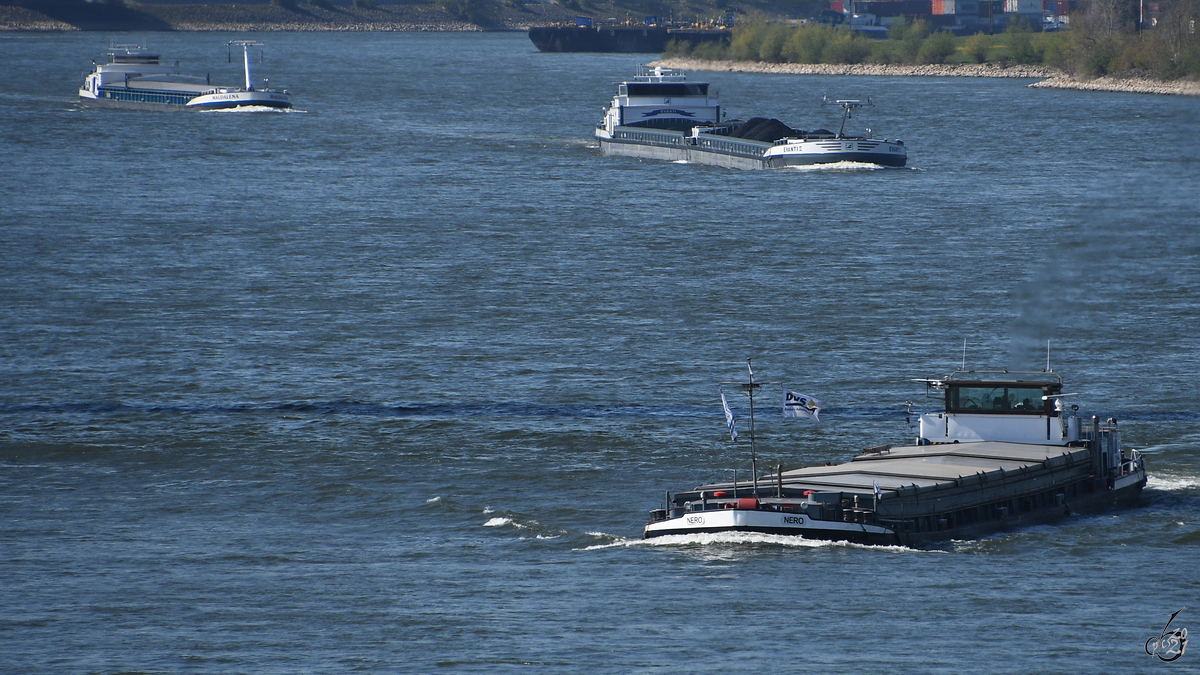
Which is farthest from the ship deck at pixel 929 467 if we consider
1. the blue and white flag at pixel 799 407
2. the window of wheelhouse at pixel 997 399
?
the blue and white flag at pixel 799 407

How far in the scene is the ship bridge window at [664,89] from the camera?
15012 centimetres

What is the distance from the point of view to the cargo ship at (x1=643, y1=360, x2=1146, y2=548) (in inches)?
1433

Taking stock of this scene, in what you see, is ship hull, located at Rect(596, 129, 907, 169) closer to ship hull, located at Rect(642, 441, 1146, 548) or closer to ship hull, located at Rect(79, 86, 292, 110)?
ship hull, located at Rect(79, 86, 292, 110)

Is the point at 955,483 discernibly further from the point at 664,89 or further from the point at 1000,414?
the point at 664,89

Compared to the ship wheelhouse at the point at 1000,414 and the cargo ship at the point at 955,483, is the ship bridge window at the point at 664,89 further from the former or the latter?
the ship wheelhouse at the point at 1000,414

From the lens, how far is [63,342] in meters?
62.8

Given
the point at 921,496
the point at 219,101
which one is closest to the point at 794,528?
the point at 921,496

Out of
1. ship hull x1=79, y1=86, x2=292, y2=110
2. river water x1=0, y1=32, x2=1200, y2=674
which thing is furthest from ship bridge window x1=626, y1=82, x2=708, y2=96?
ship hull x1=79, y1=86, x2=292, y2=110

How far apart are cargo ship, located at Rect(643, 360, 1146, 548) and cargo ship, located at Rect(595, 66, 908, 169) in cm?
7232

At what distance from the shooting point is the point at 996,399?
4350 centimetres

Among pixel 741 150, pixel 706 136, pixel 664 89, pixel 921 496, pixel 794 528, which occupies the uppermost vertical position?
pixel 664 89

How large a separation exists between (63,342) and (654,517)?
33.8 meters

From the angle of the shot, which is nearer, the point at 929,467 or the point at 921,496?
the point at 921,496

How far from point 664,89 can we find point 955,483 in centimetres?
11579
